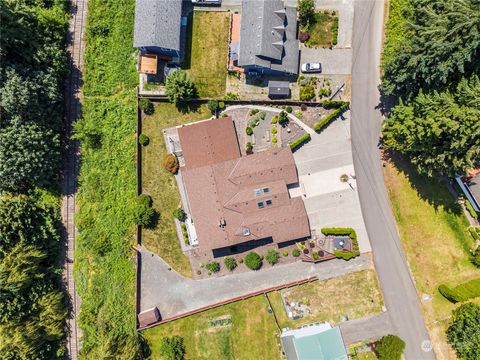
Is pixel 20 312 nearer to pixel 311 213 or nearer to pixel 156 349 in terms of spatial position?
pixel 156 349

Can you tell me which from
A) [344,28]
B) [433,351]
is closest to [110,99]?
[344,28]

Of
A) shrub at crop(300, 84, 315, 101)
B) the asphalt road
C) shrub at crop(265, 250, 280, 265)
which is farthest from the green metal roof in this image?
shrub at crop(300, 84, 315, 101)

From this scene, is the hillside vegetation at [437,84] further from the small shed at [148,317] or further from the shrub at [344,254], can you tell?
the small shed at [148,317]

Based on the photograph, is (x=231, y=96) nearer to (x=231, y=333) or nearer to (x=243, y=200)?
(x=243, y=200)

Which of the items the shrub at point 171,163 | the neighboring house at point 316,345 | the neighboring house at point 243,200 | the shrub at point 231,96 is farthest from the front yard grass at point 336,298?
the shrub at point 231,96

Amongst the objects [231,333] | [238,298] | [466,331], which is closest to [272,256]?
[238,298]
